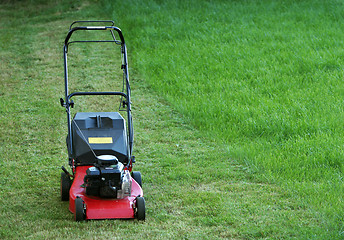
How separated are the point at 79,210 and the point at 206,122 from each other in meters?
3.01

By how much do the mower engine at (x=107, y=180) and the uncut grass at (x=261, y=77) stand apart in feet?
5.22

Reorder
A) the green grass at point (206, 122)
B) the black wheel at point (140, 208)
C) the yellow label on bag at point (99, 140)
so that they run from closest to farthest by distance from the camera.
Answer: the black wheel at point (140, 208)
the green grass at point (206, 122)
the yellow label on bag at point (99, 140)

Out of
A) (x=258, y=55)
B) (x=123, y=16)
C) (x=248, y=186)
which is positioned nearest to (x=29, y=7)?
(x=123, y=16)

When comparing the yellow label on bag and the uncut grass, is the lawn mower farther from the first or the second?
the uncut grass

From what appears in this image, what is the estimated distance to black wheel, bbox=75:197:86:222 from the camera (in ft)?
13.0

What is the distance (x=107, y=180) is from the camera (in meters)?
3.96

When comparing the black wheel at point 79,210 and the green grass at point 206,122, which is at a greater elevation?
the black wheel at point 79,210

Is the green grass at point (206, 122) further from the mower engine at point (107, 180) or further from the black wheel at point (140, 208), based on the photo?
the mower engine at point (107, 180)

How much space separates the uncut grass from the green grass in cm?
2

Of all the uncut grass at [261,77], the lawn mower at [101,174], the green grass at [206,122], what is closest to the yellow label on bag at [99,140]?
the lawn mower at [101,174]

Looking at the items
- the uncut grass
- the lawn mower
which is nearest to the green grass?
the uncut grass

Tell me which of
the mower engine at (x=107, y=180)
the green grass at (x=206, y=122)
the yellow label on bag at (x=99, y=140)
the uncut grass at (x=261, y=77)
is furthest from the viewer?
the uncut grass at (x=261, y=77)

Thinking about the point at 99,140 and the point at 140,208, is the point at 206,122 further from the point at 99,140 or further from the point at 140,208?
the point at 140,208

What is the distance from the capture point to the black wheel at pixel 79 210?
13.0 ft
